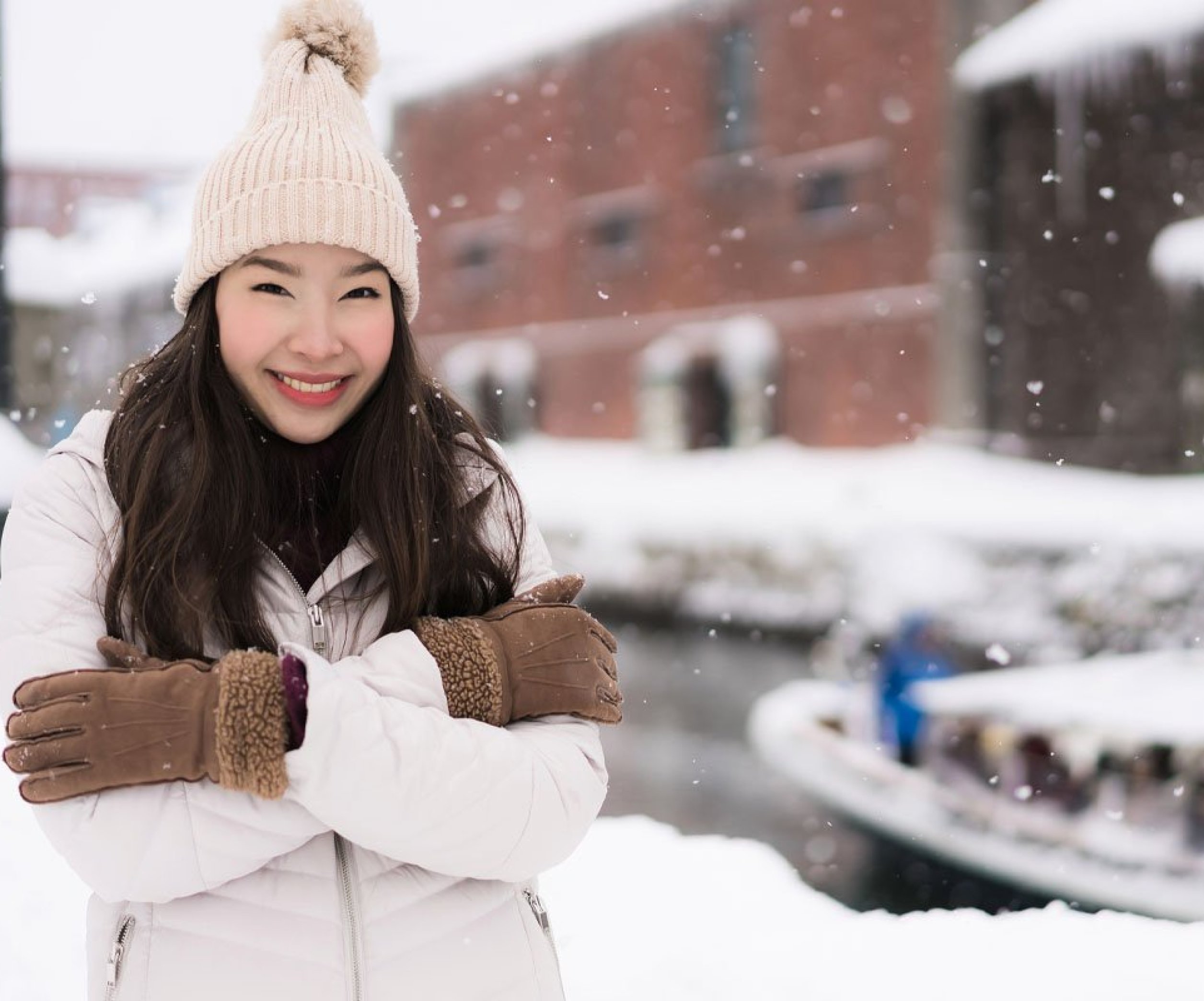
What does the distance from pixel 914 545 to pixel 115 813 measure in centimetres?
1422

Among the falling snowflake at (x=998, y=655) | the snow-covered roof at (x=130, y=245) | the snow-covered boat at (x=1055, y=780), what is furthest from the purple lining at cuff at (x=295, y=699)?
the snow-covered roof at (x=130, y=245)

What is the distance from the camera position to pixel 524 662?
1469mm

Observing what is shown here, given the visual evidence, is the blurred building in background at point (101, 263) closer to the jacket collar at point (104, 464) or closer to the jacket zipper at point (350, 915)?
the jacket collar at point (104, 464)

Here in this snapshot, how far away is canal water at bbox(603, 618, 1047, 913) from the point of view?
305 inches

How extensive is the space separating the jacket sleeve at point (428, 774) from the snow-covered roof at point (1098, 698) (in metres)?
6.73

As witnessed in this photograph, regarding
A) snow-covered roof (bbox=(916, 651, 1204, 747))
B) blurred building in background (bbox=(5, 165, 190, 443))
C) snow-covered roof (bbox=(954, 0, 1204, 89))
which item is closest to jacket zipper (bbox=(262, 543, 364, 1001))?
snow-covered roof (bbox=(916, 651, 1204, 747))

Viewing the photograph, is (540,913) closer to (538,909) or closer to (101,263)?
(538,909)

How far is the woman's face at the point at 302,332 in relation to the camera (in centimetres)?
153

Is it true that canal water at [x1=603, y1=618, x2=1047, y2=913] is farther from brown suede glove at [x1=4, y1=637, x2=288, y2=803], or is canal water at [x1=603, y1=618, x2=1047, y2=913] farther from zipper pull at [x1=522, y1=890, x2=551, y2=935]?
brown suede glove at [x1=4, y1=637, x2=288, y2=803]

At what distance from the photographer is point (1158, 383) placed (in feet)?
48.1

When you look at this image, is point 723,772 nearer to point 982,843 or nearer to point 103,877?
point 982,843

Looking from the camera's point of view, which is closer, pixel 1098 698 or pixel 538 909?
pixel 538 909

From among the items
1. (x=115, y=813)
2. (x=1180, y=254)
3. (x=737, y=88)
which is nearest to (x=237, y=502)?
(x=115, y=813)

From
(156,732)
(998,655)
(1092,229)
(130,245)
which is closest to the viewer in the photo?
(156,732)
